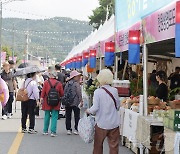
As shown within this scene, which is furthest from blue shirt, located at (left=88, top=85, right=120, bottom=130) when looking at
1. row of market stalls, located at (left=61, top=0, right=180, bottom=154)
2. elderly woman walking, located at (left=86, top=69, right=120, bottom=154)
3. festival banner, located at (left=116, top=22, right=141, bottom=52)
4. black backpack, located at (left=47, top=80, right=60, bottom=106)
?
black backpack, located at (left=47, top=80, right=60, bottom=106)

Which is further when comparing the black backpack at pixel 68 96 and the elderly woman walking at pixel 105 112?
the black backpack at pixel 68 96


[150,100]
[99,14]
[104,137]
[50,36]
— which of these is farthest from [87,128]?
[50,36]

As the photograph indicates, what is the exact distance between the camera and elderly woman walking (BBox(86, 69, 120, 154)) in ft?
25.4

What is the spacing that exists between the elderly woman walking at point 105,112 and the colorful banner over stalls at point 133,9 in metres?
1.77

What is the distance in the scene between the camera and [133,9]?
1147 centimetres

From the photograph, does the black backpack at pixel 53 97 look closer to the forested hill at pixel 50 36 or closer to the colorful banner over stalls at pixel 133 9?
the colorful banner over stalls at pixel 133 9

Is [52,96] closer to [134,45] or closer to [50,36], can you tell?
[134,45]

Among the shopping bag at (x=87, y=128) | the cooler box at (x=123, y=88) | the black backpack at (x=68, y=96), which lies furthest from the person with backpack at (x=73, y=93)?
the shopping bag at (x=87, y=128)

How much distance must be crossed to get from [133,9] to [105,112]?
14.4 feet

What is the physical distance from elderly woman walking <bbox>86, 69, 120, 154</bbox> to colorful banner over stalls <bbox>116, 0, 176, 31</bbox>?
1.77 m

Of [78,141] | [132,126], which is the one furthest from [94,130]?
[78,141]

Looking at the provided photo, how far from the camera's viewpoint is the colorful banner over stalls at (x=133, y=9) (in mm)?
A: 9133

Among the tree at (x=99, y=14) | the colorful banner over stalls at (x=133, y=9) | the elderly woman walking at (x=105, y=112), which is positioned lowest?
the elderly woman walking at (x=105, y=112)

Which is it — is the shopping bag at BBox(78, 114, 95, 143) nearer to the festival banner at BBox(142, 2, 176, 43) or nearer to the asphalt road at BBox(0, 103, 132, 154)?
the festival banner at BBox(142, 2, 176, 43)
